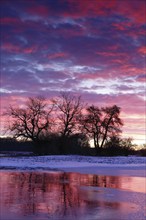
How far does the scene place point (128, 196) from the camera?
15.6m

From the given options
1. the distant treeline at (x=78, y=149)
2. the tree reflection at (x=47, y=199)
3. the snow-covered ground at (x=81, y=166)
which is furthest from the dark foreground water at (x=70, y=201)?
the distant treeline at (x=78, y=149)

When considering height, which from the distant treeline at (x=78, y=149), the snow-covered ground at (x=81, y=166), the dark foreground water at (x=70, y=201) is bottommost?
the dark foreground water at (x=70, y=201)

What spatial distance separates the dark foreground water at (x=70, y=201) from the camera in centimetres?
1140

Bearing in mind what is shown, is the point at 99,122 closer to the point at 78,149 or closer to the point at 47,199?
the point at 78,149

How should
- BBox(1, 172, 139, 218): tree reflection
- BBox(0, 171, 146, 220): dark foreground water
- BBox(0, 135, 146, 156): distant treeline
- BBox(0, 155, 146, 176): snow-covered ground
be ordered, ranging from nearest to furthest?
BBox(0, 171, 146, 220): dark foreground water, BBox(1, 172, 139, 218): tree reflection, BBox(0, 155, 146, 176): snow-covered ground, BBox(0, 135, 146, 156): distant treeline

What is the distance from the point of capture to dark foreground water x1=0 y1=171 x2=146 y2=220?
11.4 metres

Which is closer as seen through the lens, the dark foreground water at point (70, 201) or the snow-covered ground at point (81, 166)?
the dark foreground water at point (70, 201)

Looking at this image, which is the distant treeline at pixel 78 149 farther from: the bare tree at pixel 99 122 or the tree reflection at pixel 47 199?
the tree reflection at pixel 47 199

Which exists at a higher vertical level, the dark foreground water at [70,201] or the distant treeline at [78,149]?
the distant treeline at [78,149]

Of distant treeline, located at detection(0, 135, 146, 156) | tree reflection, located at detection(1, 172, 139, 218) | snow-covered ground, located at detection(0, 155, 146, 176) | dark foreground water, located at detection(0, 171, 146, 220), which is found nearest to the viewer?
dark foreground water, located at detection(0, 171, 146, 220)

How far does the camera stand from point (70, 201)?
551 inches

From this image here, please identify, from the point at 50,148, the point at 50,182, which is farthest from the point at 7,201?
the point at 50,148

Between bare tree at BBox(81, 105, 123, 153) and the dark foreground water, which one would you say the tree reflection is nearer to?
the dark foreground water

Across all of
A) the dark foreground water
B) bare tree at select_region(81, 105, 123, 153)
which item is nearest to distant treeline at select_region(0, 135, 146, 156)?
bare tree at select_region(81, 105, 123, 153)
